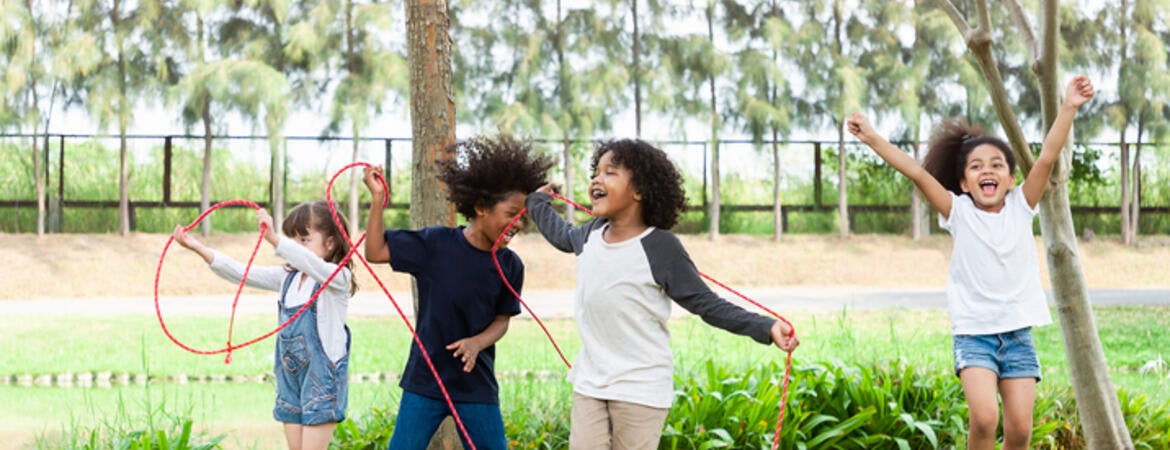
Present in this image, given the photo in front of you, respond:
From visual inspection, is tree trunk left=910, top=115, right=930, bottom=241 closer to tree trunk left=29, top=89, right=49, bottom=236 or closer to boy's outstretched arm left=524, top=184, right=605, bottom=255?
tree trunk left=29, top=89, right=49, bottom=236

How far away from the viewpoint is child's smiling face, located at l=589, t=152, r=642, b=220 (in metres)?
3.03

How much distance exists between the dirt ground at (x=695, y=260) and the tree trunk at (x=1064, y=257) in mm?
10946

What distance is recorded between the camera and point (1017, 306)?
11.8ft

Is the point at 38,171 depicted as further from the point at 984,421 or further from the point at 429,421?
the point at 984,421

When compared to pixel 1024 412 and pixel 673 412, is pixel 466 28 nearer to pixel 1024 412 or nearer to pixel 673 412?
pixel 673 412

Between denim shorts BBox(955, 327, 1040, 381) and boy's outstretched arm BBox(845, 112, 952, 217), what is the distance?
1.48 ft

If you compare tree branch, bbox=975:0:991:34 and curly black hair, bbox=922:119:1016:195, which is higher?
tree branch, bbox=975:0:991:34

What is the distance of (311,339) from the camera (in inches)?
148

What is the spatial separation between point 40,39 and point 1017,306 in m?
15.6

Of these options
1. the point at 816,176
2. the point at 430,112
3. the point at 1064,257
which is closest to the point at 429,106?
the point at 430,112

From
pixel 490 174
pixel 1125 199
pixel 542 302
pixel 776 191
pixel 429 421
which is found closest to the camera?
pixel 429 421

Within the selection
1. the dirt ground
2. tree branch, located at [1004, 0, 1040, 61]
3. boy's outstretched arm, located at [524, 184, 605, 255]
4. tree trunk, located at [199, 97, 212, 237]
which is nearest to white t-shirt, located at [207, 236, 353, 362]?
boy's outstretched arm, located at [524, 184, 605, 255]

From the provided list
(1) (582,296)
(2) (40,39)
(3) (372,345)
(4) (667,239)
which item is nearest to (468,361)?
(1) (582,296)

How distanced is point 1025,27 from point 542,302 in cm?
910
